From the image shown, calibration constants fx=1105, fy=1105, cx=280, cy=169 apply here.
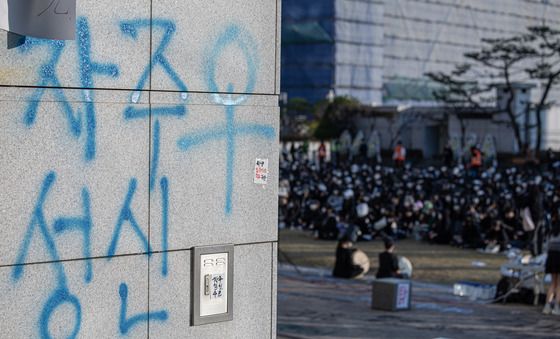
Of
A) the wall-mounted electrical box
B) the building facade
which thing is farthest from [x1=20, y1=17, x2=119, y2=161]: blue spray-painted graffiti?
the building facade

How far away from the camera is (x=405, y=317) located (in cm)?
1602

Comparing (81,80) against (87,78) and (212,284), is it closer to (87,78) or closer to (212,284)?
(87,78)

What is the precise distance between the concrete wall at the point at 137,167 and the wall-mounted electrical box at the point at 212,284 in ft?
0.17

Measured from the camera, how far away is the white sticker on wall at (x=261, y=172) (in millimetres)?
6367

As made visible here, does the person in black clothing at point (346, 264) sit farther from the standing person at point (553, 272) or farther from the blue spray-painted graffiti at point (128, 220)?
the blue spray-painted graffiti at point (128, 220)

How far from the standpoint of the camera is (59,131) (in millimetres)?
5469

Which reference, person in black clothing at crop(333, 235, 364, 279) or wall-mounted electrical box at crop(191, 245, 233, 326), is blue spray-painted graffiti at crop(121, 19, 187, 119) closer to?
wall-mounted electrical box at crop(191, 245, 233, 326)

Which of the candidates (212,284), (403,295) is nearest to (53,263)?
(212,284)

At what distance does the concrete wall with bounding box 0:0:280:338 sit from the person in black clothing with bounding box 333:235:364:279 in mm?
14219

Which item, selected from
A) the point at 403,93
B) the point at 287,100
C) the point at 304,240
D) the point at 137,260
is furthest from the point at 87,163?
the point at 403,93

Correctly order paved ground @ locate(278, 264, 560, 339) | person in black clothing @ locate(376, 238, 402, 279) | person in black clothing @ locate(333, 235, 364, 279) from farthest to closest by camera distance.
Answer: person in black clothing @ locate(333, 235, 364, 279)
person in black clothing @ locate(376, 238, 402, 279)
paved ground @ locate(278, 264, 560, 339)

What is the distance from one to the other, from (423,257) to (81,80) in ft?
62.6

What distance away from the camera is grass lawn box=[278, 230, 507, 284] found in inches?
832

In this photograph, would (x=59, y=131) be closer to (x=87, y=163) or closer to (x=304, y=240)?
(x=87, y=163)
